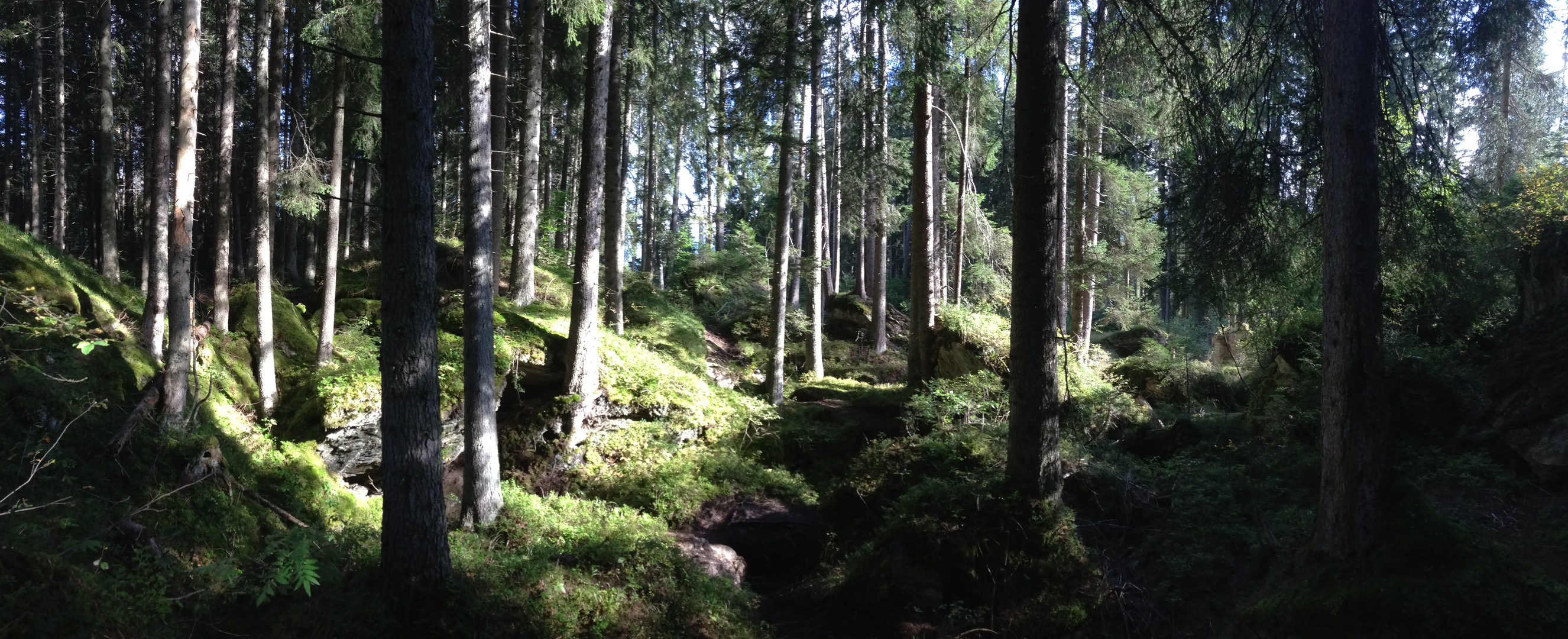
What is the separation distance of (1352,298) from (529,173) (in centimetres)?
1199

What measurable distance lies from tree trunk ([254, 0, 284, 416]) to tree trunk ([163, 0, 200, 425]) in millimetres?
1682

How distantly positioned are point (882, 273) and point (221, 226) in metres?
13.4

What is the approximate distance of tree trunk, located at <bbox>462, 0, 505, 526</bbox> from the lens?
7938mm

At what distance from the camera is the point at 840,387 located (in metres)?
14.7

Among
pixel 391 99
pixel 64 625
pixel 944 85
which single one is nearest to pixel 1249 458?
pixel 944 85

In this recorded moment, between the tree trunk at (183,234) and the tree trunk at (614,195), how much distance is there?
5.61 m

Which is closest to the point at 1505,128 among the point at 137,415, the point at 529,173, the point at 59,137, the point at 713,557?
the point at 713,557

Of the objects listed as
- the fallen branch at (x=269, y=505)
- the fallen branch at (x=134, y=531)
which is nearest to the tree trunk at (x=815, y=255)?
the fallen branch at (x=269, y=505)

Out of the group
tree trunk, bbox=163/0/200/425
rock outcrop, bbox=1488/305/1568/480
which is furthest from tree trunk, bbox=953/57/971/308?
tree trunk, bbox=163/0/200/425

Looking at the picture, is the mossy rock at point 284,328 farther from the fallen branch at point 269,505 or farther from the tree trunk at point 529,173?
the fallen branch at point 269,505

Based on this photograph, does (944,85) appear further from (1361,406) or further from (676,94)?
(676,94)

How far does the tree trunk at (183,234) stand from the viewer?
332 inches

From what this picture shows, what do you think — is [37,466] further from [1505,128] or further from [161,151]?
[1505,128]

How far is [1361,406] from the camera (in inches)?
201
